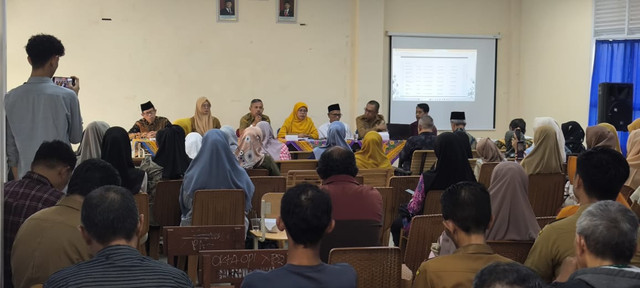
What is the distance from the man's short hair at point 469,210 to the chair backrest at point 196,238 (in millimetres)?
1179

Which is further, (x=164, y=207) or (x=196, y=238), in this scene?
(x=164, y=207)

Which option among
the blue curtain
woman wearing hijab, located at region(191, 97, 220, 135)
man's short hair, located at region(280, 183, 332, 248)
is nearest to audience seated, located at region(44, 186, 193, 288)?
man's short hair, located at region(280, 183, 332, 248)

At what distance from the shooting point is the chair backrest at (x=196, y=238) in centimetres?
350

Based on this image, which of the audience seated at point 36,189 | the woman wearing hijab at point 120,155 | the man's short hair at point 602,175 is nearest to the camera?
the man's short hair at point 602,175

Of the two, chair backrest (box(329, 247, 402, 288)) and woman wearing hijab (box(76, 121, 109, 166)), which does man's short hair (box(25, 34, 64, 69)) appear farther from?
chair backrest (box(329, 247, 402, 288))

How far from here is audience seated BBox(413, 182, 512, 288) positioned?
259 cm

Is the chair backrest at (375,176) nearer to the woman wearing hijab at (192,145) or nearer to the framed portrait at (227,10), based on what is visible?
the woman wearing hijab at (192,145)

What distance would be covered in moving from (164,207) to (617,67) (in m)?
8.03

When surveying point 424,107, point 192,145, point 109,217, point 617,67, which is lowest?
point 192,145

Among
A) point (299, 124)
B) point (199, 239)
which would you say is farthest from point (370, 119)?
point (199, 239)

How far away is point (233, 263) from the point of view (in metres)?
3.09

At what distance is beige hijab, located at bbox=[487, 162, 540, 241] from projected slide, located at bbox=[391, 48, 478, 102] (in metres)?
8.10

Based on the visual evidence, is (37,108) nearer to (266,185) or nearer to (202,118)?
(266,185)

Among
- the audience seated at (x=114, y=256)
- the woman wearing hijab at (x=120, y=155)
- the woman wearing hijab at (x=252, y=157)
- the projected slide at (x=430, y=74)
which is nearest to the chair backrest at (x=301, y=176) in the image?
the woman wearing hijab at (x=252, y=157)
